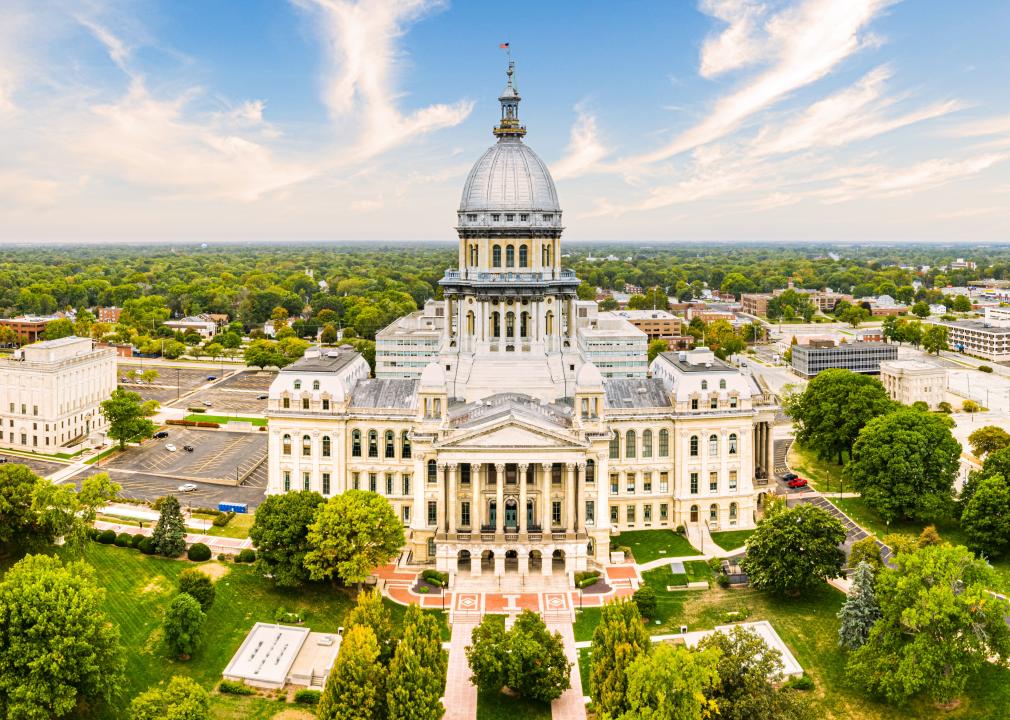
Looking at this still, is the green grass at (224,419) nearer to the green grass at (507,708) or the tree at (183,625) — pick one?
the tree at (183,625)

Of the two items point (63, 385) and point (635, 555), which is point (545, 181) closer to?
point (635, 555)

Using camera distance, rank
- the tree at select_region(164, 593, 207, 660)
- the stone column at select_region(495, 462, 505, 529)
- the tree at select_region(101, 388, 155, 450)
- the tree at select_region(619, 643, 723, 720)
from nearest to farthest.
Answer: the tree at select_region(619, 643, 723, 720) → the tree at select_region(164, 593, 207, 660) → the stone column at select_region(495, 462, 505, 529) → the tree at select_region(101, 388, 155, 450)

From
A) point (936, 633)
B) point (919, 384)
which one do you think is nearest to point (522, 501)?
point (936, 633)

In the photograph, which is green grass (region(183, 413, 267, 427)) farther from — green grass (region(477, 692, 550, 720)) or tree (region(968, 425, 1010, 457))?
tree (region(968, 425, 1010, 457))

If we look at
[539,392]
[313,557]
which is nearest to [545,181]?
[539,392]

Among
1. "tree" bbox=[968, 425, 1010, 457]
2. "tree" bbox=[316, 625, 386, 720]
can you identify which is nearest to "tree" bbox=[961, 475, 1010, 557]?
"tree" bbox=[968, 425, 1010, 457]

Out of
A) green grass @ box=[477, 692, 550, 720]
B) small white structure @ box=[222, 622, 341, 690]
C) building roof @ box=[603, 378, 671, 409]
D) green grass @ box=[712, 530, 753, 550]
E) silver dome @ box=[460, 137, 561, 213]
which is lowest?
green grass @ box=[477, 692, 550, 720]
